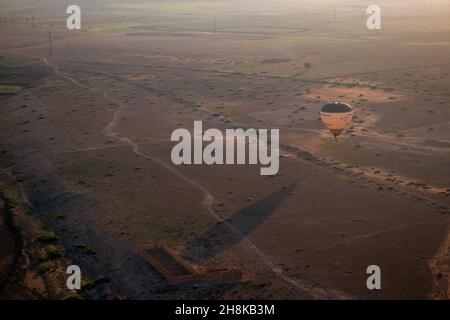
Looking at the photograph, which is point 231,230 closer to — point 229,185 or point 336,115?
point 229,185

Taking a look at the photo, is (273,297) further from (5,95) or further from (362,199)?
(5,95)

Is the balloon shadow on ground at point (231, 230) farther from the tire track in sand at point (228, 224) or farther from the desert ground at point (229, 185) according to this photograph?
the tire track in sand at point (228, 224)

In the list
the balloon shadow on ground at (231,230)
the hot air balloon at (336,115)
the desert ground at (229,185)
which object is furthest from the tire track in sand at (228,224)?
the hot air balloon at (336,115)

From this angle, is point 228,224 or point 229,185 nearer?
point 228,224

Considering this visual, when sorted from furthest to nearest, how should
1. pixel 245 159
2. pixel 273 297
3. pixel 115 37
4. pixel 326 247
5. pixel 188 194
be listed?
pixel 115 37
pixel 245 159
pixel 188 194
pixel 326 247
pixel 273 297

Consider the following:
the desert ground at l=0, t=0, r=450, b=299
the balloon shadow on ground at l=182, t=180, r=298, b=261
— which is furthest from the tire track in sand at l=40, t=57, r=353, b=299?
the balloon shadow on ground at l=182, t=180, r=298, b=261

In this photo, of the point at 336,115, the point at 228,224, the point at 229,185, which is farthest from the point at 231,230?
the point at 336,115
